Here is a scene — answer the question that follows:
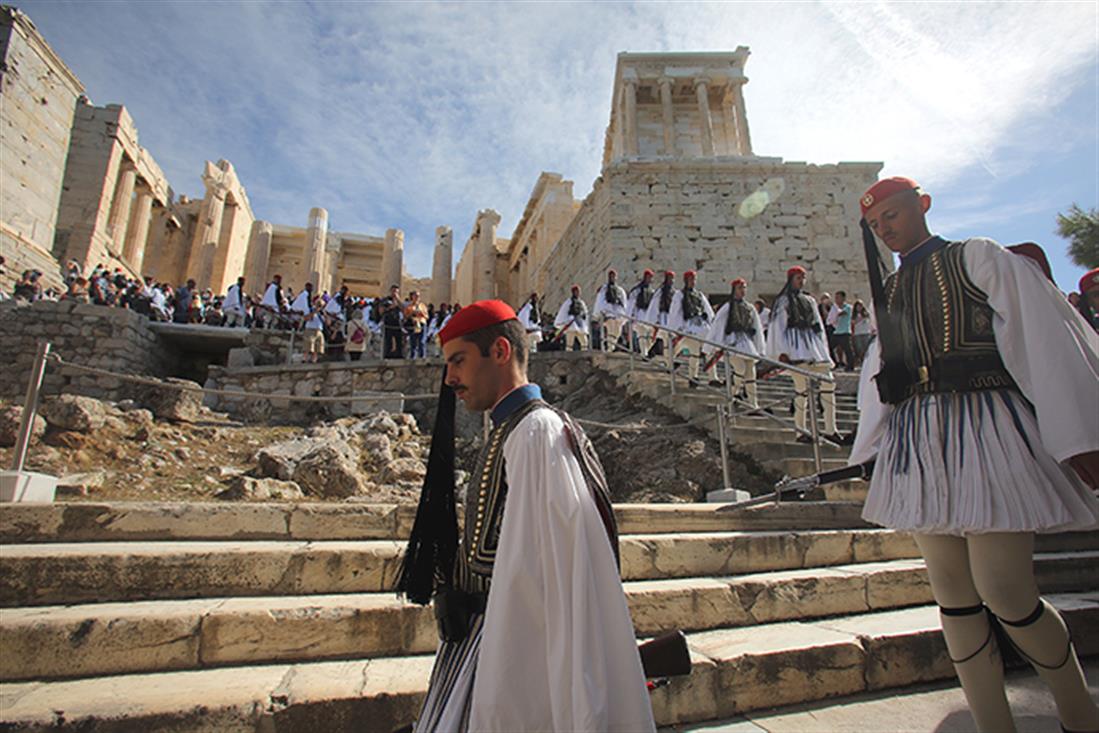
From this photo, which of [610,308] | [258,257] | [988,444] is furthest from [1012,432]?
[258,257]

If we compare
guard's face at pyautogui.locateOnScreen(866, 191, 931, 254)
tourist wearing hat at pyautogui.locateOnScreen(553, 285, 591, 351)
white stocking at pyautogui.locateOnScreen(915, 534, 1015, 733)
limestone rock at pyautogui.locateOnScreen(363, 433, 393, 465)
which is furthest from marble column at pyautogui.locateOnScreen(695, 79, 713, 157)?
white stocking at pyautogui.locateOnScreen(915, 534, 1015, 733)

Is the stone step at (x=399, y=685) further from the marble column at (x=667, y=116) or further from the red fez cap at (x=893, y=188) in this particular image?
the marble column at (x=667, y=116)

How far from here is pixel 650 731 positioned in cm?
111

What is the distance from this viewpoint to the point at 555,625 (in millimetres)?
1135

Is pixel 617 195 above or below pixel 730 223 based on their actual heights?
above

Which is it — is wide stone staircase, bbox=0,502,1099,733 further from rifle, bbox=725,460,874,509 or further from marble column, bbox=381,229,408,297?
marble column, bbox=381,229,408,297

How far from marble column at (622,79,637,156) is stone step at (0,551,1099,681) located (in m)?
19.2

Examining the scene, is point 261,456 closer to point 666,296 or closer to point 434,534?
point 434,534

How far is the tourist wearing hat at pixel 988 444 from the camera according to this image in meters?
1.60

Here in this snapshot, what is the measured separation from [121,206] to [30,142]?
409cm

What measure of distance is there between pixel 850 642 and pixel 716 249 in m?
15.3

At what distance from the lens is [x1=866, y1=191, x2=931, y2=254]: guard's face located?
208cm

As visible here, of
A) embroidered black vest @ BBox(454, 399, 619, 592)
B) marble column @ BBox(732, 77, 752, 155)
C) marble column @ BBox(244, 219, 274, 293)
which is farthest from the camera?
marble column @ BBox(244, 219, 274, 293)

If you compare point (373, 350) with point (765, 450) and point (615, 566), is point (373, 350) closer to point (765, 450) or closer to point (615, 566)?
point (765, 450)
